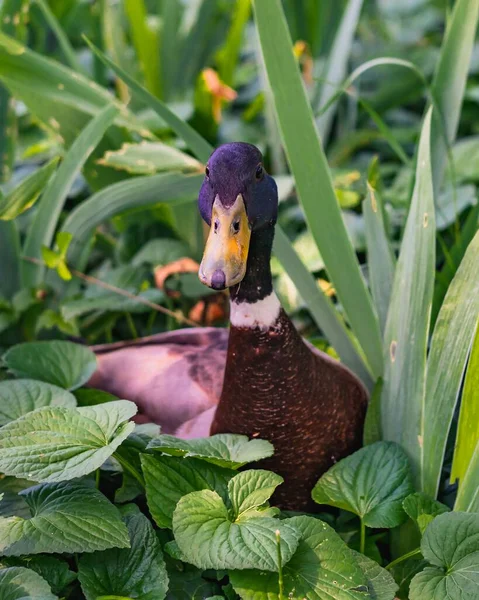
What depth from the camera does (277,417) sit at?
122 cm

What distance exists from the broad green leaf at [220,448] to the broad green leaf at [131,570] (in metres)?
0.11

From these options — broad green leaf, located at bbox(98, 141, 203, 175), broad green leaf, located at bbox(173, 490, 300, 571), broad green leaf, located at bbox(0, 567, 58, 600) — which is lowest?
broad green leaf, located at bbox(0, 567, 58, 600)

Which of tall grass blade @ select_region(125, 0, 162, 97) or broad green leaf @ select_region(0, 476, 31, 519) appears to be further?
tall grass blade @ select_region(125, 0, 162, 97)

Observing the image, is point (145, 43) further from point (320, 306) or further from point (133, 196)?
point (320, 306)

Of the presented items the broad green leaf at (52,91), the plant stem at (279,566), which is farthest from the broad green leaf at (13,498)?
the broad green leaf at (52,91)

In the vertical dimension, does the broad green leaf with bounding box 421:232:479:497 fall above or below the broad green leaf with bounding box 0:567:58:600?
above

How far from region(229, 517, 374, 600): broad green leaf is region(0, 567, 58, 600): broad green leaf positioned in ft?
0.74

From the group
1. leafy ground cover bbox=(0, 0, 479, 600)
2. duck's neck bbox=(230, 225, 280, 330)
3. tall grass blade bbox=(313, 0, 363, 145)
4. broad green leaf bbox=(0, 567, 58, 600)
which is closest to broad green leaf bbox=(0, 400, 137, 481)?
leafy ground cover bbox=(0, 0, 479, 600)

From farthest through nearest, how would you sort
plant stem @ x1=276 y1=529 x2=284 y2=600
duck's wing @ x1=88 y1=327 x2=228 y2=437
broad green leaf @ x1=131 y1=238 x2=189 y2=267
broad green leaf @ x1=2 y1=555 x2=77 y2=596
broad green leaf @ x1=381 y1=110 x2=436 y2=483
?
broad green leaf @ x1=131 y1=238 x2=189 y2=267, duck's wing @ x1=88 y1=327 x2=228 y2=437, broad green leaf @ x1=381 y1=110 x2=436 y2=483, broad green leaf @ x1=2 y1=555 x2=77 y2=596, plant stem @ x1=276 y1=529 x2=284 y2=600

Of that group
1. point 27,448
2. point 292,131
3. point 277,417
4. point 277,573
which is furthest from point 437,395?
point 27,448

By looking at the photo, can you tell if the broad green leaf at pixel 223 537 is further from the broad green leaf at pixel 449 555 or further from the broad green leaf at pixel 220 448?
the broad green leaf at pixel 449 555

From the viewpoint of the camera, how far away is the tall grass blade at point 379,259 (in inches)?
53.1

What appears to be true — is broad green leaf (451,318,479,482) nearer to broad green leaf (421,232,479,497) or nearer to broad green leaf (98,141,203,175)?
broad green leaf (421,232,479,497)

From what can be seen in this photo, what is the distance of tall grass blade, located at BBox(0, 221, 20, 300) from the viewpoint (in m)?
1.74
